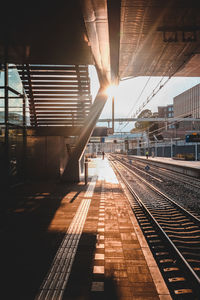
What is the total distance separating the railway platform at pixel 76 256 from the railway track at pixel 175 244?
34 cm

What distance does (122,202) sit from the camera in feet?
20.9

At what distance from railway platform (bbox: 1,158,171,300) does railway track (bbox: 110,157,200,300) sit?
1.12ft

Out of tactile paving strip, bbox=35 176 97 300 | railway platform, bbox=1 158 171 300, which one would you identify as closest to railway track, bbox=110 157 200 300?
railway platform, bbox=1 158 171 300

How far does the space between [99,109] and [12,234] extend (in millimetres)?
7341

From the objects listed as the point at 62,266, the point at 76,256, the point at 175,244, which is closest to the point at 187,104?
the point at 175,244

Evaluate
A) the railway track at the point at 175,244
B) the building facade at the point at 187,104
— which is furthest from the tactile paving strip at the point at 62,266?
the building facade at the point at 187,104

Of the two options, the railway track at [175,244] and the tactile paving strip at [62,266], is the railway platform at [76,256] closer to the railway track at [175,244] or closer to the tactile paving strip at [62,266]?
the tactile paving strip at [62,266]

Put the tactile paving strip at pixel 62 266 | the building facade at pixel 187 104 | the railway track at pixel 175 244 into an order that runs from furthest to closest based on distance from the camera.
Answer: the building facade at pixel 187 104 < the railway track at pixel 175 244 < the tactile paving strip at pixel 62 266

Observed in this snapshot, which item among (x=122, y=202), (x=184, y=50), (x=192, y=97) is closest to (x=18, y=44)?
(x=122, y=202)

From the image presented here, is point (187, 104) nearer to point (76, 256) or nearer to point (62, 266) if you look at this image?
point (76, 256)

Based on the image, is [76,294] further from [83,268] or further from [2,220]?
[2,220]

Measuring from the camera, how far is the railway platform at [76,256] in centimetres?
233

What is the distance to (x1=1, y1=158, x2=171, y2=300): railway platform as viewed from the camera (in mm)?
2328

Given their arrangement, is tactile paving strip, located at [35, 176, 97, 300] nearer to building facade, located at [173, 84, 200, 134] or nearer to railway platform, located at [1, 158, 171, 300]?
railway platform, located at [1, 158, 171, 300]
